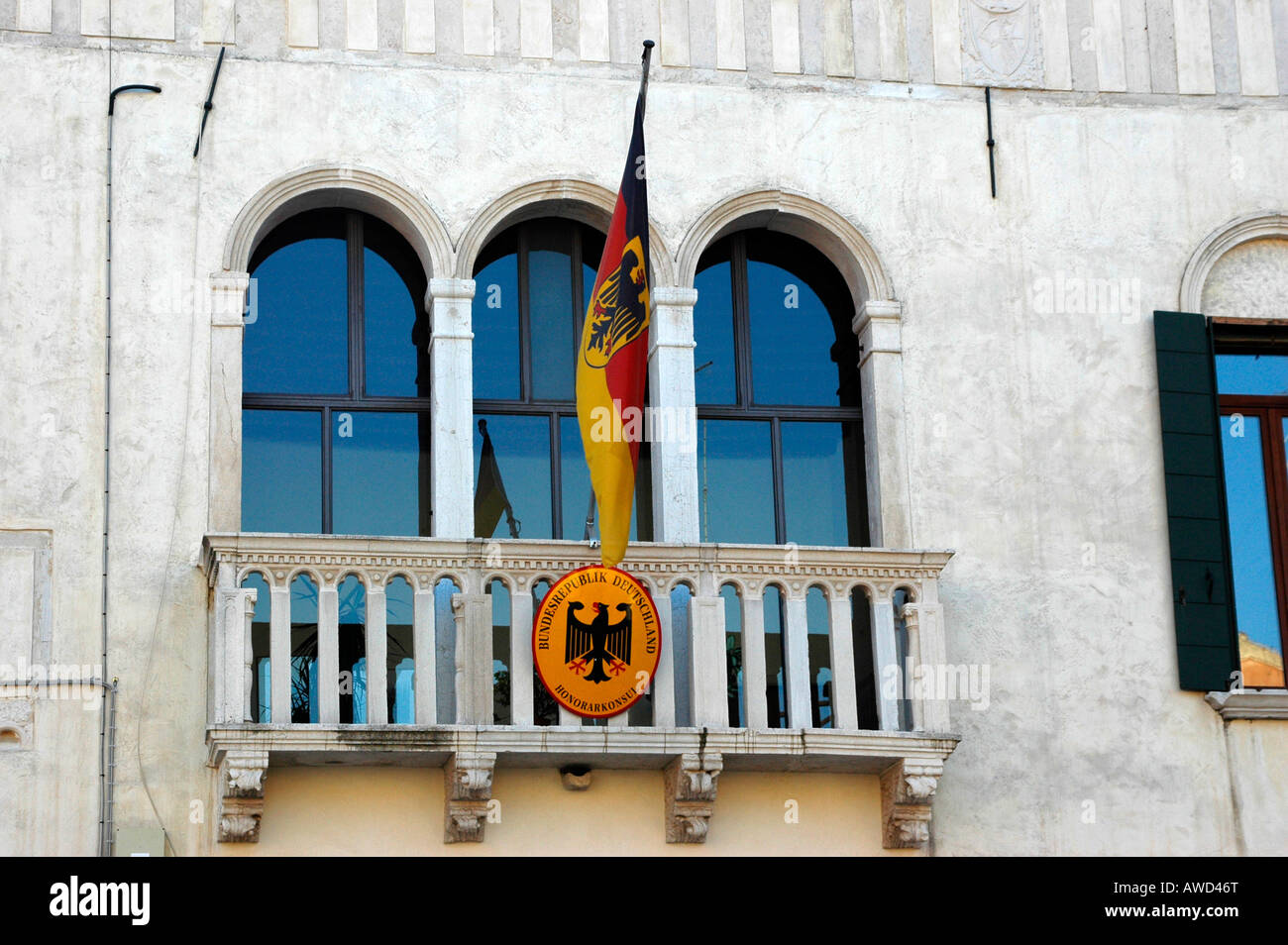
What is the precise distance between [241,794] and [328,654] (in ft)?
3.05

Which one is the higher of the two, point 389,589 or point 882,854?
point 389,589

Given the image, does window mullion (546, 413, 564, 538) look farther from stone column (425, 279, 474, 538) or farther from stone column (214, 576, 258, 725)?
stone column (214, 576, 258, 725)

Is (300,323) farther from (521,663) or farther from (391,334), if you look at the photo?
(521,663)

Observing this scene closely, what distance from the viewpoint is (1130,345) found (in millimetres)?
15641

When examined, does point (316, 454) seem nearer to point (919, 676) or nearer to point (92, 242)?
point (92, 242)

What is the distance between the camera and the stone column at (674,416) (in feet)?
49.0

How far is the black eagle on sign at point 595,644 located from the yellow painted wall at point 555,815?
2.31 feet

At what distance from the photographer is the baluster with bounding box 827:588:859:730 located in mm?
14234

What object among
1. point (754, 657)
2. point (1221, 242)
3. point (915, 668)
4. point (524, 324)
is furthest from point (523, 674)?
point (1221, 242)

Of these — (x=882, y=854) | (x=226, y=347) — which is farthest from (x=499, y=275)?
(x=882, y=854)

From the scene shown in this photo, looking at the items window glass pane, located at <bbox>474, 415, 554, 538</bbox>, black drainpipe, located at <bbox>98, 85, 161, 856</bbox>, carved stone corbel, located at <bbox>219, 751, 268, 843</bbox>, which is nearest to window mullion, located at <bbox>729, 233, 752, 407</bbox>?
window glass pane, located at <bbox>474, 415, 554, 538</bbox>

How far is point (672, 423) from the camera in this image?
49.5 feet
